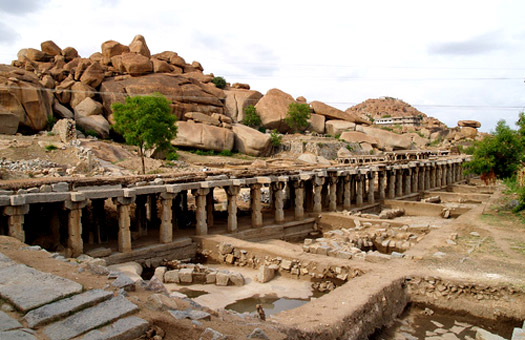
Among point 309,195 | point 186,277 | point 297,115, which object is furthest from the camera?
point 297,115

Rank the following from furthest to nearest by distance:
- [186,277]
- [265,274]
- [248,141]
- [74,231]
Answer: [248,141] → [74,231] → [265,274] → [186,277]

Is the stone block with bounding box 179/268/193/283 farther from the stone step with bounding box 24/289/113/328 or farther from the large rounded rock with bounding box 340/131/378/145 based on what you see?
the large rounded rock with bounding box 340/131/378/145

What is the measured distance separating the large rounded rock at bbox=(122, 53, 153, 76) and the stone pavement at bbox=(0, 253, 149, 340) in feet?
147

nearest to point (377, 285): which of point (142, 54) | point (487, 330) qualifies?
point (487, 330)

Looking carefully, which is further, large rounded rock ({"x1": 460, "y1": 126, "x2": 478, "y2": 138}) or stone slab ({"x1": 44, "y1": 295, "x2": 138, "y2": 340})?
large rounded rock ({"x1": 460, "y1": 126, "x2": 478, "y2": 138})

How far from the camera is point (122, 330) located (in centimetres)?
492

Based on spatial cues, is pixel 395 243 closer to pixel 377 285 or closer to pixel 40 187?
pixel 377 285

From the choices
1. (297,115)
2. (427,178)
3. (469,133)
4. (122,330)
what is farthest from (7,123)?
(469,133)

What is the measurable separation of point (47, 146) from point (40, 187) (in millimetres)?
19460

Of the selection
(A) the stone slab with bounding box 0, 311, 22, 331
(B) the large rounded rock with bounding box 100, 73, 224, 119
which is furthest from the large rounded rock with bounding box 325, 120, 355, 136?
(A) the stone slab with bounding box 0, 311, 22, 331

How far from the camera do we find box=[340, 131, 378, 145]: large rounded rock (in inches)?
2304

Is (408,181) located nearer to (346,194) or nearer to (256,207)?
(346,194)

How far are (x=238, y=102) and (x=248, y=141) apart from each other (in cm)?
1113

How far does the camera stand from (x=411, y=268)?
36.9 feet
